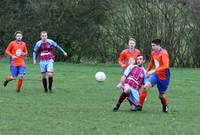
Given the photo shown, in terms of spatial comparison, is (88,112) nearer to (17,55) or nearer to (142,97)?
(142,97)

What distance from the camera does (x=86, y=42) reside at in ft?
109

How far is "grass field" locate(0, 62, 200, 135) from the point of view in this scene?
10.1 meters

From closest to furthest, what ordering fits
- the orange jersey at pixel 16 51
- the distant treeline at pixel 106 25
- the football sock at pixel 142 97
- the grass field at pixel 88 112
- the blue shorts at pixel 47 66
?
the grass field at pixel 88 112 < the football sock at pixel 142 97 < the blue shorts at pixel 47 66 < the orange jersey at pixel 16 51 < the distant treeline at pixel 106 25

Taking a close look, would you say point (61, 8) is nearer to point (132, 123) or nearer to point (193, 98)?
point (193, 98)

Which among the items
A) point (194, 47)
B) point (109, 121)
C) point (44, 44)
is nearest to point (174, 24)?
point (194, 47)

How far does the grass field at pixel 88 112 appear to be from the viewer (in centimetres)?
1014

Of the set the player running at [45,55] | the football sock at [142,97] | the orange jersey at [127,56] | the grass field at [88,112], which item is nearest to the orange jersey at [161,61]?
the football sock at [142,97]

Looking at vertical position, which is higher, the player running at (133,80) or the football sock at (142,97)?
the player running at (133,80)

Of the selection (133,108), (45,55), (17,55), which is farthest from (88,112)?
(17,55)

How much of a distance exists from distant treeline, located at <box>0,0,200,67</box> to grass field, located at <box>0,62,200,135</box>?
10.8 meters

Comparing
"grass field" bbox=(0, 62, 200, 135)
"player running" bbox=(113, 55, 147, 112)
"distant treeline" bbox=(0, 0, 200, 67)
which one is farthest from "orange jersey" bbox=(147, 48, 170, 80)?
"distant treeline" bbox=(0, 0, 200, 67)

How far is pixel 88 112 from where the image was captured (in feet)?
41.2

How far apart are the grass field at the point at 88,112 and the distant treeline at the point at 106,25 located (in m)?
10.8

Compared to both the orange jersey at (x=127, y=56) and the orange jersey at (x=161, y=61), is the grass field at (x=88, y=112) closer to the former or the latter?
the orange jersey at (x=161, y=61)
